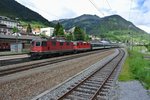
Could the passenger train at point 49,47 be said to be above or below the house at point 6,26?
below

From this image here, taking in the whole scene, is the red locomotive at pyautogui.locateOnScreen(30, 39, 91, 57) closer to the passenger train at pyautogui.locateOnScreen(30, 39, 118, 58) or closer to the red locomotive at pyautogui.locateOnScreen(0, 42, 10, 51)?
the passenger train at pyautogui.locateOnScreen(30, 39, 118, 58)

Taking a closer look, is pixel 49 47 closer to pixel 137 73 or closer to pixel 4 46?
pixel 137 73

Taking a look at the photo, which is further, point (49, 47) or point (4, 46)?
point (4, 46)

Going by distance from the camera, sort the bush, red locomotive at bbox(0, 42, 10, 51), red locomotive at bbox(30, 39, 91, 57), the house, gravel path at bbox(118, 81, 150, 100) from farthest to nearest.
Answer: the house
red locomotive at bbox(0, 42, 10, 51)
red locomotive at bbox(30, 39, 91, 57)
the bush
gravel path at bbox(118, 81, 150, 100)

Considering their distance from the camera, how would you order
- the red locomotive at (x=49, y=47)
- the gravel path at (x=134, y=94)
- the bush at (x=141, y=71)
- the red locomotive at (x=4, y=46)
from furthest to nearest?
the red locomotive at (x=4, y=46) → the red locomotive at (x=49, y=47) → the bush at (x=141, y=71) → the gravel path at (x=134, y=94)

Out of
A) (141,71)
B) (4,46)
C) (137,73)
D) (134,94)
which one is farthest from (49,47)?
(134,94)

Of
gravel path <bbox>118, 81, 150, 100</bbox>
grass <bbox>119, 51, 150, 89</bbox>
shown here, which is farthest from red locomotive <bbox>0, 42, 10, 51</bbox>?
gravel path <bbox>118, 81, 150, 100</bbox>

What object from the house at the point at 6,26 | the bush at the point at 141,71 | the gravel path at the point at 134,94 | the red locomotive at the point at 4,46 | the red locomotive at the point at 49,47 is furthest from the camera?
the house at the point at 6,26

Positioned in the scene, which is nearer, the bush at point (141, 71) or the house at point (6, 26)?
the bush at point (141, 71)

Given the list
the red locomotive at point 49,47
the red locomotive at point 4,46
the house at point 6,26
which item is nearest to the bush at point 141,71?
the red locomotive at point 49,47

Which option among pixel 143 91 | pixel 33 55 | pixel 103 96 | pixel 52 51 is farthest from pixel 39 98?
pixel 52 51

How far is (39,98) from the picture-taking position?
40.6 feet

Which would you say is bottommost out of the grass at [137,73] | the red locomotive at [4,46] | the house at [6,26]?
the grass at [137,73]

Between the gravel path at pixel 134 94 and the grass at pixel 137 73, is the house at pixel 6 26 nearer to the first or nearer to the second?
the grass at pixel 137 73
